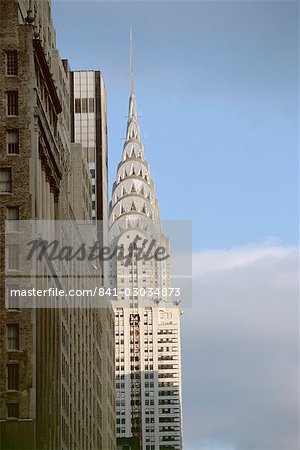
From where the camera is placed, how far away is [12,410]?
7425cm

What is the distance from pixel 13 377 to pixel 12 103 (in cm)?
1572

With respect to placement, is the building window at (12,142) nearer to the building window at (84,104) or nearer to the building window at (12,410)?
the building window at (12,410)

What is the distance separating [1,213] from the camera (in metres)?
77.2

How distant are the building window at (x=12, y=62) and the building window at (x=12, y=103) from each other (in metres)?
1.15

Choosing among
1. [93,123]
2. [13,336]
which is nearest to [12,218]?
[13,336]

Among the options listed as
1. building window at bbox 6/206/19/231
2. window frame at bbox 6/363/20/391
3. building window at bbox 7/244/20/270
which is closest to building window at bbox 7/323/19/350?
window frame at bbox 6/363/20/391

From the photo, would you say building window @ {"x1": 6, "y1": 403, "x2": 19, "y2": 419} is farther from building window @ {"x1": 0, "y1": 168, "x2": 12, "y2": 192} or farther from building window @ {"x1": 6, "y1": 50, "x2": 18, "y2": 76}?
building window @ {"x1": 6, "y1": 50, "x2": 18, "y2": 76}

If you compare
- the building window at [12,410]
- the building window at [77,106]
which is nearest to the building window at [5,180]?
the building window at [12,410]

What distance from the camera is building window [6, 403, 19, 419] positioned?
73.9m

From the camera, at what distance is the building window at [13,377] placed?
7500 centimetres

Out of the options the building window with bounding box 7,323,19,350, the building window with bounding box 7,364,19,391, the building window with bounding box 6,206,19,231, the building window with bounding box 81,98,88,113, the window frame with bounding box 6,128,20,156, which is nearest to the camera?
the building window with bounding box 7,364,19,391

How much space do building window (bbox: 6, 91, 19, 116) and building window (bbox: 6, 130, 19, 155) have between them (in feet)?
3.56

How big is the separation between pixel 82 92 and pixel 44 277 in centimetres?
6265

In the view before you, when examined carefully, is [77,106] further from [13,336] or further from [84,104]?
[13,336]
